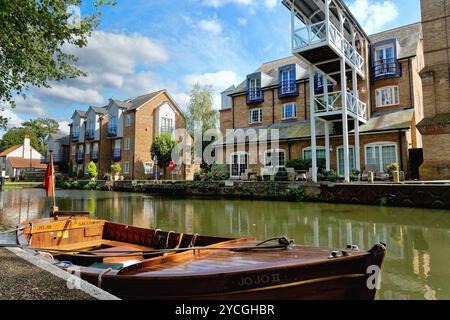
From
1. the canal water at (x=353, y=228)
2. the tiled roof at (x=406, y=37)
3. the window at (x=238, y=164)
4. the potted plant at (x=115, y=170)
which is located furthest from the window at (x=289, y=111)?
the potted plant at (x=115, y=170)

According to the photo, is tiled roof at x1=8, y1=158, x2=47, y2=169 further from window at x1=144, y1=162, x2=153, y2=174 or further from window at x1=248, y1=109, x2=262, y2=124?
window at x1=248, y1=109, x2=262, y2=124

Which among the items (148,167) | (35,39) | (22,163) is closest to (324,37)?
(35,39)

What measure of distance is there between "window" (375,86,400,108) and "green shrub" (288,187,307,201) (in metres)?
9.16

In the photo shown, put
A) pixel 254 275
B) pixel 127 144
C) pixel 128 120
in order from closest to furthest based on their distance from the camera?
pixel 254 275
pixel 127 144
pixel 128 120

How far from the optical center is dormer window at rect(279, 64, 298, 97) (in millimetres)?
23234

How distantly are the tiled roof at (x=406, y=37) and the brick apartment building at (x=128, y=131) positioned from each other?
23720mm

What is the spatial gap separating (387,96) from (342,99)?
5.64 m

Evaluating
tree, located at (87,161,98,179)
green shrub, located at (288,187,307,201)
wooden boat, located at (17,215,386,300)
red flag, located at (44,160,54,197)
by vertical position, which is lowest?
wooden boat, located at (17,215,386,300)

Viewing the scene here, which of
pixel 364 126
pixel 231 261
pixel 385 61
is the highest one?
pixel 385 61

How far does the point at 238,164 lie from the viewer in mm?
24062

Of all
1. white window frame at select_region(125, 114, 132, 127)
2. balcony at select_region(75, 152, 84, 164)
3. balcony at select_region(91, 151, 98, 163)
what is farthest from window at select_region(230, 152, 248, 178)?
balcony at select_region(75, 152, 84, 164)

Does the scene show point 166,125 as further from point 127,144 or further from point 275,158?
point 275,158

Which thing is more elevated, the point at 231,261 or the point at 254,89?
the point at 254,89
